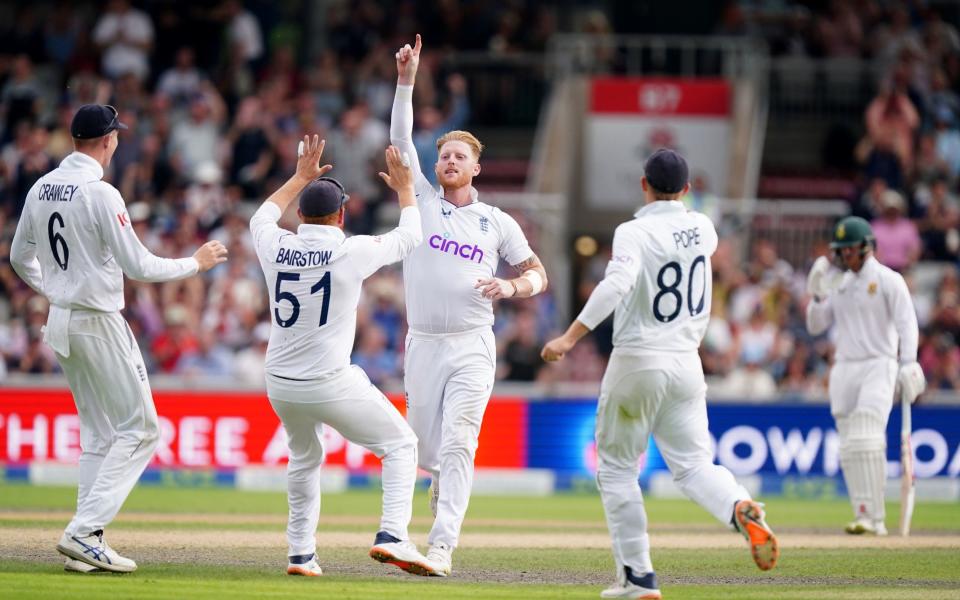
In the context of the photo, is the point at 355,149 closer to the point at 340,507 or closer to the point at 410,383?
the point at 340,507

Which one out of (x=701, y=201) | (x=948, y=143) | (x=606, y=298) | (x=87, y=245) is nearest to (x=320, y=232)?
(x=87, y=245)

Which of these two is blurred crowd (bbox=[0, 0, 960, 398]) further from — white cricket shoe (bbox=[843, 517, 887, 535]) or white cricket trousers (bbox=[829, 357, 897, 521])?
white cricket shoe (bbox=[843, 517, 887, 535])

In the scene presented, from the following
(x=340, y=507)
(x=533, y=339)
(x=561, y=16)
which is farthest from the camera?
(x=561, y=16)

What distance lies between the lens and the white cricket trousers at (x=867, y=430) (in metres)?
13.6

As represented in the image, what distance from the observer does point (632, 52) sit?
86.0 ft

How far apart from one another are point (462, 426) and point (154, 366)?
430 inches

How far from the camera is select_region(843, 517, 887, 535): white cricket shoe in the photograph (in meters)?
13.6

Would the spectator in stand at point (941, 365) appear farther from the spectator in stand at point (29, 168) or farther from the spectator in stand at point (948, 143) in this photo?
the spectator in stand at point (29, 168)

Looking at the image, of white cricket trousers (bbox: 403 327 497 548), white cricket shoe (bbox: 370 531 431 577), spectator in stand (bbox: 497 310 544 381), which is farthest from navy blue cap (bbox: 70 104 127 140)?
spectator in stand (bbox: 497 310 544 381)

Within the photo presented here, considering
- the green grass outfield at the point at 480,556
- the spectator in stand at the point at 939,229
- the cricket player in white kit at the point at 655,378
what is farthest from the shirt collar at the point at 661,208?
the spectator in stand at the point at 939,229

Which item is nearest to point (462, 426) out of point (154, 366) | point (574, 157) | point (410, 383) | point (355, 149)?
point (410, 383)

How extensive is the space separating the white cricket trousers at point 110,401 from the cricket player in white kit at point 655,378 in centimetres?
286

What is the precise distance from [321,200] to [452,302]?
124 centimetres

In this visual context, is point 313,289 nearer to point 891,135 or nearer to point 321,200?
point 321,200
